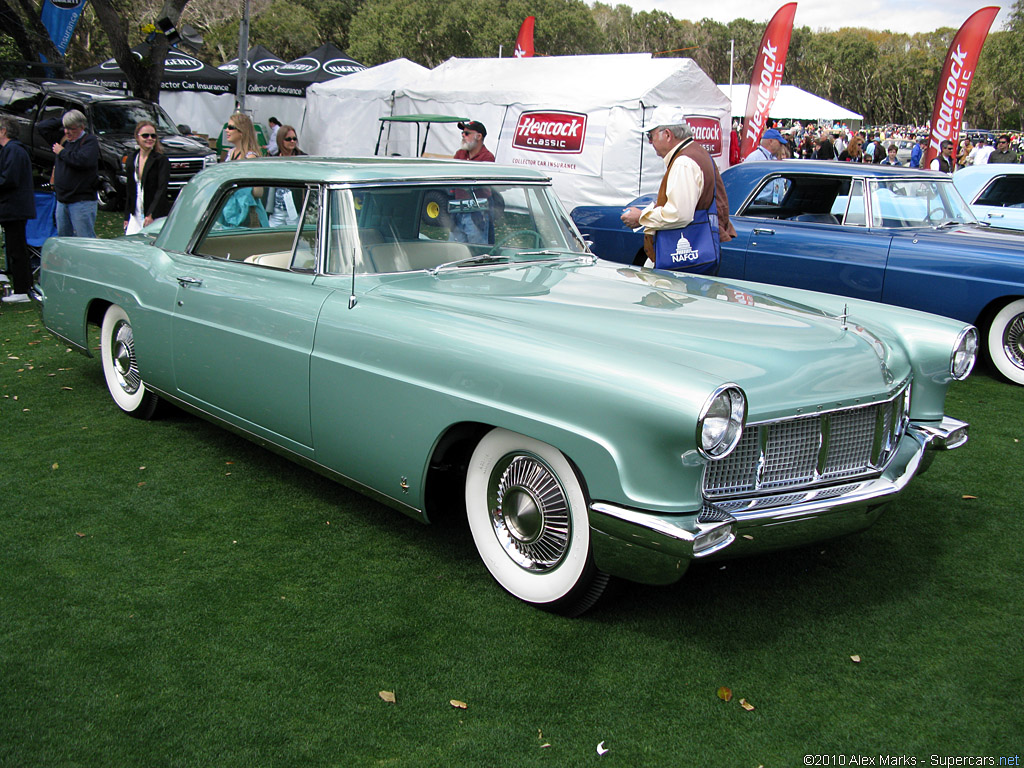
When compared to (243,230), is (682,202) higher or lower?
higher

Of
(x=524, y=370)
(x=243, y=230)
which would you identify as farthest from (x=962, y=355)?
(x=243, y=230)

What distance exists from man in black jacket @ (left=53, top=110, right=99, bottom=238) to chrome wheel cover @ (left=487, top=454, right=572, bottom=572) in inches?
271

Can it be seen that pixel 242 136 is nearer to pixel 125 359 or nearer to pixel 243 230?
pixel 125 359

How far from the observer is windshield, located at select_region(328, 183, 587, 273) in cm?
380

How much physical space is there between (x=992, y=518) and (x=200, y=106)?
983 inches

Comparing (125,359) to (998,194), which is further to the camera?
(998,194)

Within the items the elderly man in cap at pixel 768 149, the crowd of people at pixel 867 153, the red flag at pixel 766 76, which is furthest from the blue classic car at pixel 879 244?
the red flag at pixel 766 76

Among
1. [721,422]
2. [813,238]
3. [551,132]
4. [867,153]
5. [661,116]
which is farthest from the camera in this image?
[867,153]

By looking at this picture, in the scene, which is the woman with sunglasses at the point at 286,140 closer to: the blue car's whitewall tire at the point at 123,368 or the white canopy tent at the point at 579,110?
the blue car's whitewall tire at the point at 123,368

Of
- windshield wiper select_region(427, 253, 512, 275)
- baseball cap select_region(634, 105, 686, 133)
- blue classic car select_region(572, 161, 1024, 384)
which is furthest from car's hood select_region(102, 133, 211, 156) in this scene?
windshield wiper select_region(427, 253, 512, 275)

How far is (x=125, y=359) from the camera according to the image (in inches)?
206

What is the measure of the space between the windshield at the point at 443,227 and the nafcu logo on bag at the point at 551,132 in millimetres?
10544

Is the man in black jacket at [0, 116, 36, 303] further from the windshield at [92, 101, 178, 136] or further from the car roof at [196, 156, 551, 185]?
the windshield at [92, 101, 178, 136]

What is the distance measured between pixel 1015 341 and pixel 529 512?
198 inches
